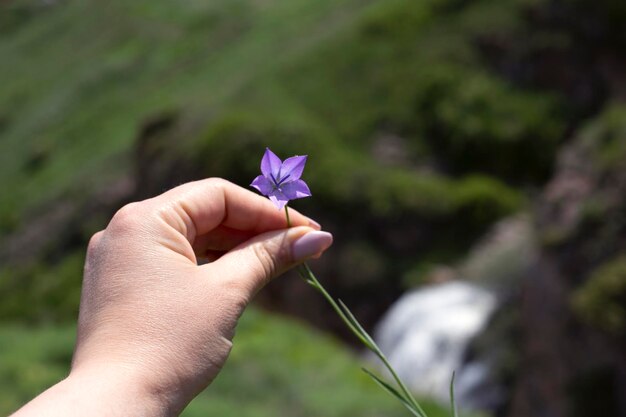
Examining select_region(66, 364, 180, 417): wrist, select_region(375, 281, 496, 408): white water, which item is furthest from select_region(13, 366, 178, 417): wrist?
Result: select_region(375, 281, 496, 408): white water

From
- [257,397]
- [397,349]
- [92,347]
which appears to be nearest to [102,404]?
[92,347]

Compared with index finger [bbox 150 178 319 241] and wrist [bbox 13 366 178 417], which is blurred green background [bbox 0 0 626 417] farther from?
wrist [bbox 13 366 178 417]

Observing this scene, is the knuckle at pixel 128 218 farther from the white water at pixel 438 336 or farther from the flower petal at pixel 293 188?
the white water at pixel 438 336

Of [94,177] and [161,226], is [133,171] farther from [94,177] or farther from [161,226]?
[161,226]

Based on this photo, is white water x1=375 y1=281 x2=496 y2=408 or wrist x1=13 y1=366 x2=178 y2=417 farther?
white water x1=375 y1=281 x2=496 y2=408

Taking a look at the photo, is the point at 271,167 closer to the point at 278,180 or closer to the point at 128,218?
the point at 278,180

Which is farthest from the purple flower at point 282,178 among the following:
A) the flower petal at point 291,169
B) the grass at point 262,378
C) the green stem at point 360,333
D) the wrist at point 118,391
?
the grass at point 262,378
